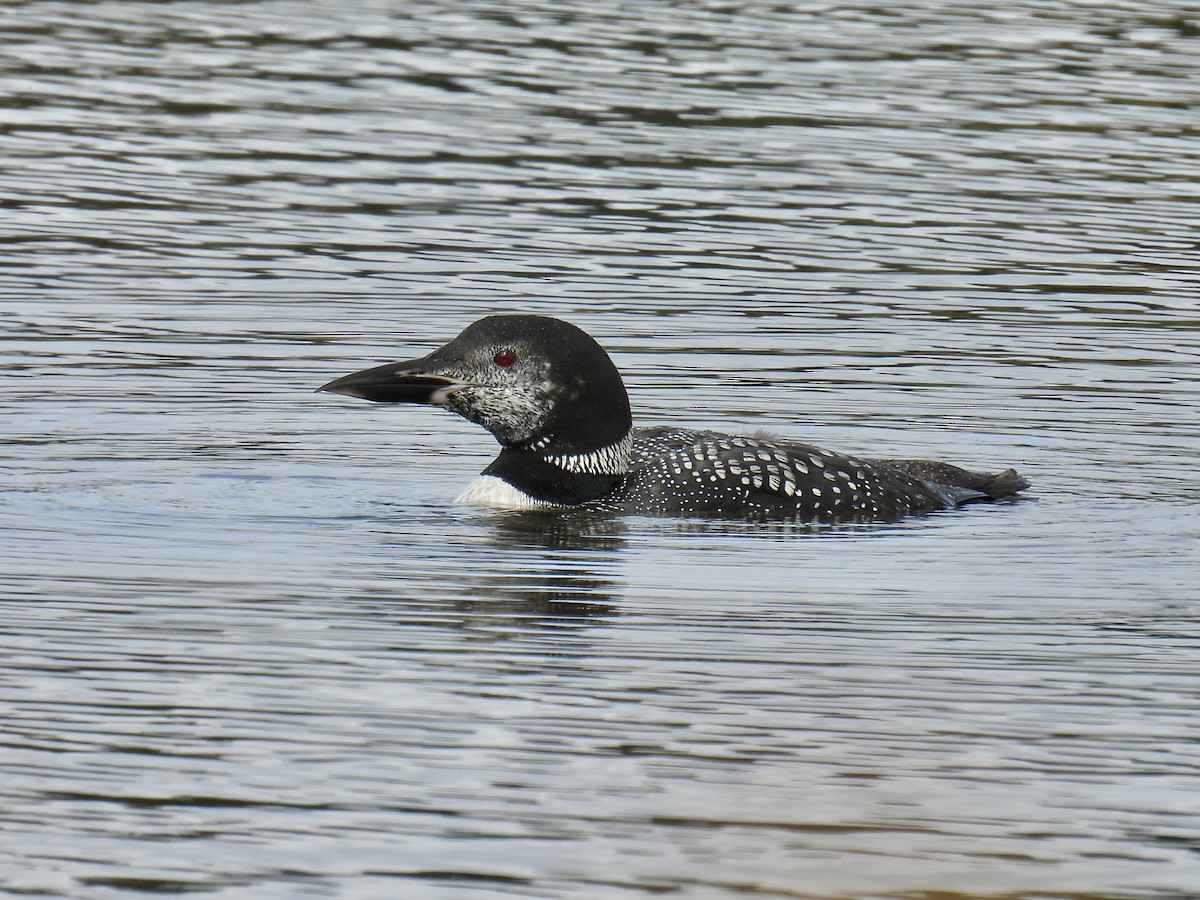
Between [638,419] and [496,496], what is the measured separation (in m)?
1.53

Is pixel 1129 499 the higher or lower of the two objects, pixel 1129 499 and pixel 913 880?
the lower

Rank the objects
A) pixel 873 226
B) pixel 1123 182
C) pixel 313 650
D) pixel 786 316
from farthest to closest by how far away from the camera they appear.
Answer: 1. pixel 1123 182
2. pixel 873 226
3. pixel 786 316
4. pixel 313 650

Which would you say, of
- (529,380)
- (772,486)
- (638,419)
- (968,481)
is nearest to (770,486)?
(772,486)

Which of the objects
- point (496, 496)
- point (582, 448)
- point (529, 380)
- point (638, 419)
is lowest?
point (638, 419)

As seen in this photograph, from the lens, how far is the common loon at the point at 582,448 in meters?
7.71

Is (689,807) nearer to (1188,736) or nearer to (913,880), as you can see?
(913,880)

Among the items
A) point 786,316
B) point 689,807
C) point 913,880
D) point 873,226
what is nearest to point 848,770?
point 689,807

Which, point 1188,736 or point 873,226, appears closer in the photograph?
point 1188,736

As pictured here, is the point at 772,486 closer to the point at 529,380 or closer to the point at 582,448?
the point at 582,448

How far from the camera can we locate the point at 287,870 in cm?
410

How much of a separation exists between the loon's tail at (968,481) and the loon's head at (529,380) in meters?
0.99

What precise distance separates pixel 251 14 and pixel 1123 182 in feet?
26.3

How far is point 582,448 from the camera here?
790 centimetres

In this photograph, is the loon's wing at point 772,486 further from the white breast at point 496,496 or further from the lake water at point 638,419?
the white breast at point 496,496
